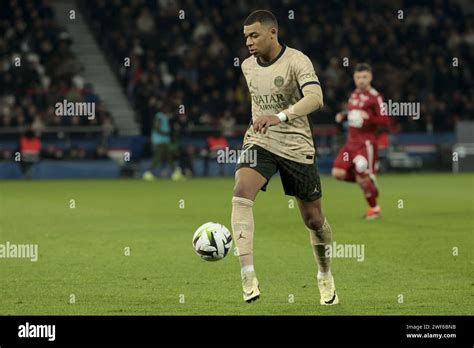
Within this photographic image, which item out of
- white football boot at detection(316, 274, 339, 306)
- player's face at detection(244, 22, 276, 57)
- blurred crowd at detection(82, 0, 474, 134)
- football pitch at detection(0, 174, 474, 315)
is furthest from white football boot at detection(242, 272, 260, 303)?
blurred crowd at detection(82, 0, 474, 134)

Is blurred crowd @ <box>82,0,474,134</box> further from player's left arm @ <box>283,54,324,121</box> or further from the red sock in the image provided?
player's left arm @ <box>283,54,324,121</box>

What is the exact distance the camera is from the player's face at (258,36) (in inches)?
346

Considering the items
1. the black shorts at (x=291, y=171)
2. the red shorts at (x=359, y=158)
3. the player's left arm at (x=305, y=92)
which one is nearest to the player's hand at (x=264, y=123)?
the player's left arm at (x=305, y=92)

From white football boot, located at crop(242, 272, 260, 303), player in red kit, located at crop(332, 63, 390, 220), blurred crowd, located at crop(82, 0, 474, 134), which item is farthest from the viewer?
blurred crowd, located at crop(82, 0, 474, 134)

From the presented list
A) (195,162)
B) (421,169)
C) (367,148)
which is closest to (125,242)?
(367,148)

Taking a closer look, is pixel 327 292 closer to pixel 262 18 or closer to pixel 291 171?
pixel 291 171

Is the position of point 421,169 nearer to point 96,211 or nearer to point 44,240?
point 96,211

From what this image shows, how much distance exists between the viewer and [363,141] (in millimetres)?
16750

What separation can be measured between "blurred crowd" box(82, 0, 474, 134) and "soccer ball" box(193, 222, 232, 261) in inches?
891

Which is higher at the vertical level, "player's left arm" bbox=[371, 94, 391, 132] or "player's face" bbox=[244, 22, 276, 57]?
"player's left arm" bbox=[371, 94, 391, 132]

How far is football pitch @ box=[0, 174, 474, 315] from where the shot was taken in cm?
888

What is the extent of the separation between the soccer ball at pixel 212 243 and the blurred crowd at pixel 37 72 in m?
21.4

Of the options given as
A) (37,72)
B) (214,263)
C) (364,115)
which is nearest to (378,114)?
(364,115)

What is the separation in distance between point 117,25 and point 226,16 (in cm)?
362
